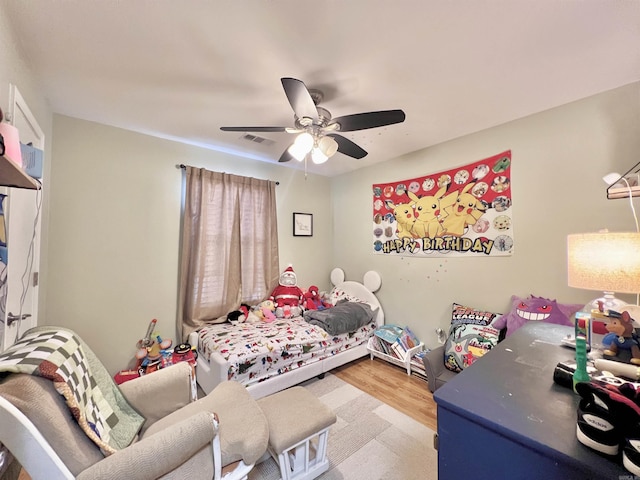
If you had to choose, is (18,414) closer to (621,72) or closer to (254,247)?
(254,247)

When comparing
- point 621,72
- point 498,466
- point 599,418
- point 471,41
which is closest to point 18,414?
point 498,466

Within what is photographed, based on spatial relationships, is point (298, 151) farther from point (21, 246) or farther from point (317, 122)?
point (21, 246)

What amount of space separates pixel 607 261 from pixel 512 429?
1.05 m

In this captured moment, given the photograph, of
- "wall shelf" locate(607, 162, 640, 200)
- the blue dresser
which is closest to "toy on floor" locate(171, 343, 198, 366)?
the blue dresser

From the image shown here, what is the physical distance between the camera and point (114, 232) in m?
2.32

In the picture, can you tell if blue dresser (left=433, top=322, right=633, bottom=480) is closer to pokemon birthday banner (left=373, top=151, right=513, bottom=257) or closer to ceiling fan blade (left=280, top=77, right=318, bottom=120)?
ceiling fan blade (left=280, top=77, right=318, bottom=120)

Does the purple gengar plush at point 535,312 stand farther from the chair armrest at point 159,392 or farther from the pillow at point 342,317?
the chair armrest at point 159,392

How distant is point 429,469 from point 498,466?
1.17m

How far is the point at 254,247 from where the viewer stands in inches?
123

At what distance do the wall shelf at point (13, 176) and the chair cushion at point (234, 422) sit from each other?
121 cm

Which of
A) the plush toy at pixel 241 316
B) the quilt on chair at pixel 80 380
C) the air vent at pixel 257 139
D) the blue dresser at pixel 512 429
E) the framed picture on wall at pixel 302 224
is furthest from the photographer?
the framed picture on wall at pixel 302 224

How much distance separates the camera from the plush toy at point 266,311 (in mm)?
2870

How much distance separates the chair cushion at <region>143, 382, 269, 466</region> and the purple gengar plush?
1.98 metres

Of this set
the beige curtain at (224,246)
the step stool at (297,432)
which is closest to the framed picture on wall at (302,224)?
the beige curtain at (224,246)
